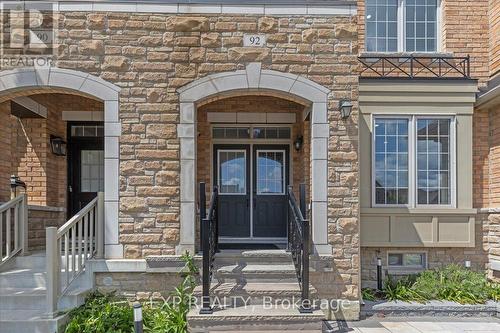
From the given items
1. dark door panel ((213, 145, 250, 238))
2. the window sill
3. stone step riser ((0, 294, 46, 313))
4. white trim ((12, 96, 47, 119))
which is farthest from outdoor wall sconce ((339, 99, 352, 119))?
white trim ((12, 96, 47, 119))

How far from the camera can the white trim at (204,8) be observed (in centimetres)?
577

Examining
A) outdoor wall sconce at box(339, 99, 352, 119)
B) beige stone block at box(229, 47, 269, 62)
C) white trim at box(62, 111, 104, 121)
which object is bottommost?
outdoor wall sconce at box(339, 99, 352, 119)

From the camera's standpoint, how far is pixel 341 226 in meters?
5.81

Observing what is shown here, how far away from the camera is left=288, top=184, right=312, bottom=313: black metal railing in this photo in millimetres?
4852

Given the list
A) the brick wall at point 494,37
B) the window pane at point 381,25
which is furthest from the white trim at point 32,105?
the brick wall at point 494,37

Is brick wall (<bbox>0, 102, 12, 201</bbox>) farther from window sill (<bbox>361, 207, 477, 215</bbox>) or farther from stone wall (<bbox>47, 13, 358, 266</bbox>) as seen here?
window sill (<bbox>361, 207, 477, 215</bbox>)

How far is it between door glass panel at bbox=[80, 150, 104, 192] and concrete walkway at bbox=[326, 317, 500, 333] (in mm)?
5201

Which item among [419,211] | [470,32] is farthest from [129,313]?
[470,32]

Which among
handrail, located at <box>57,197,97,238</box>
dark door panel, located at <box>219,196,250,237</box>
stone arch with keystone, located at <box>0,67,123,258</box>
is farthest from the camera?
dark door panel, located at <box>219,196,250,237</box>

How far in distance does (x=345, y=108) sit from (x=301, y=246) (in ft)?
7.19

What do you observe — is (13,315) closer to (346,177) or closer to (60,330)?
(60,330)

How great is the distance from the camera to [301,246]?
5.05 m

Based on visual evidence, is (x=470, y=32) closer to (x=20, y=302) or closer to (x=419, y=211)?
(x=419, y=211)

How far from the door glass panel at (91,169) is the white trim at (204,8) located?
116 inches
